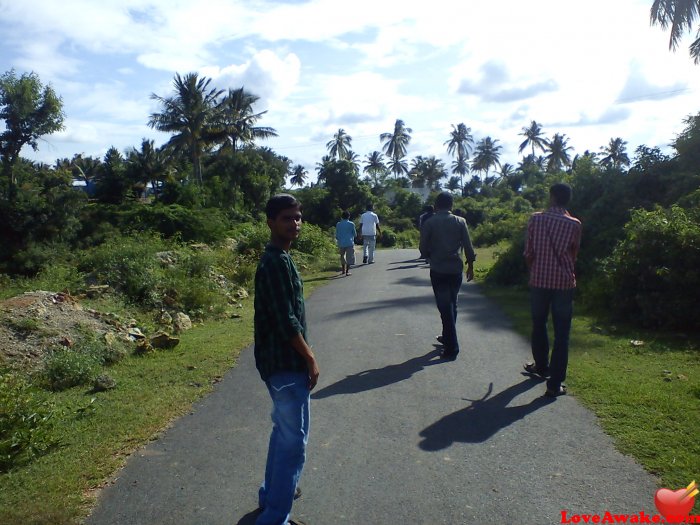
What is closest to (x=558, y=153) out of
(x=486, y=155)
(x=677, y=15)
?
(x=486, y=155)

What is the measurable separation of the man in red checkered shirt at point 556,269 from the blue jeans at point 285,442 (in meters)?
3.18

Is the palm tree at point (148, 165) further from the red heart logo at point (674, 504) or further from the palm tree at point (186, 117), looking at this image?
the red heart logo at point (674, 504)

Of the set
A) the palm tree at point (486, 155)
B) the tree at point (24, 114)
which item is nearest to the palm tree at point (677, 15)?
→ the tree at point (24, 114)

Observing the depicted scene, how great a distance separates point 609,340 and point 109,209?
3443 centimetres

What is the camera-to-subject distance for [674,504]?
3.71 meters

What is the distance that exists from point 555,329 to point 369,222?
13277mm

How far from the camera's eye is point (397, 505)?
12.9ft

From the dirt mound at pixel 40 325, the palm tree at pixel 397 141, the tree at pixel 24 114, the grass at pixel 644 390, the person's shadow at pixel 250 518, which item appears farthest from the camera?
the palm tree at pixel 397 141

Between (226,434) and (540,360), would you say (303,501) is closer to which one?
(226,434)

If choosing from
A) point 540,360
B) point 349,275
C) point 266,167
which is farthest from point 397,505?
point 266,167

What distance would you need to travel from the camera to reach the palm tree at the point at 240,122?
5431 cm

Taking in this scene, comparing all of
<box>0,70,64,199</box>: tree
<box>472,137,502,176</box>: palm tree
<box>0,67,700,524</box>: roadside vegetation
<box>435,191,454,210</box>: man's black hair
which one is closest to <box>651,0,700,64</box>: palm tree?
<box>0,67,700,524</box>: roadside vegetation

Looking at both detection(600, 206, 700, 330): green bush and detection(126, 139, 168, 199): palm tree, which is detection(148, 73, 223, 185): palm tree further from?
detection(600, 206, 700, 330): green bush

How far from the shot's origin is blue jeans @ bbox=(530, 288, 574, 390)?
591 centimetres
